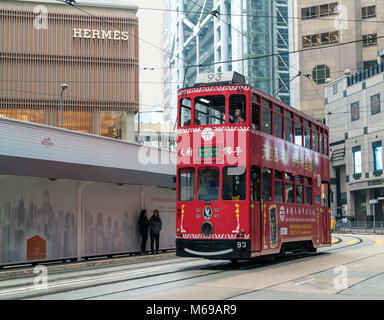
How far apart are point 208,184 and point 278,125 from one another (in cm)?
293

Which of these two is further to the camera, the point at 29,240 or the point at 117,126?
the point at 117,126

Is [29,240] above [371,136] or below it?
below

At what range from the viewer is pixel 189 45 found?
101750 mm

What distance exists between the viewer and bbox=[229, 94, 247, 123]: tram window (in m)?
14.3

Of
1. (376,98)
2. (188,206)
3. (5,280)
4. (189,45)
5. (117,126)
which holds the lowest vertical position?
(5,280)

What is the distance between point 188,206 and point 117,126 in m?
29.2

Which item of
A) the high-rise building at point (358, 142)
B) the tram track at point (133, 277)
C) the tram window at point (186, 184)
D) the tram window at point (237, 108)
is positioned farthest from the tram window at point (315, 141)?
the high-rise building at point (358, 142)

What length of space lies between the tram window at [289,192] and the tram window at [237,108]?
3.12 metres

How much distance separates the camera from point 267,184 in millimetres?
15180

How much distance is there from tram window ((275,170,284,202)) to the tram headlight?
2.41m

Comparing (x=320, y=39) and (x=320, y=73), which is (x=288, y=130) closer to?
(x=320, y=73)

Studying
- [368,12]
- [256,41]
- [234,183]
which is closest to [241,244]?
[234,183]
